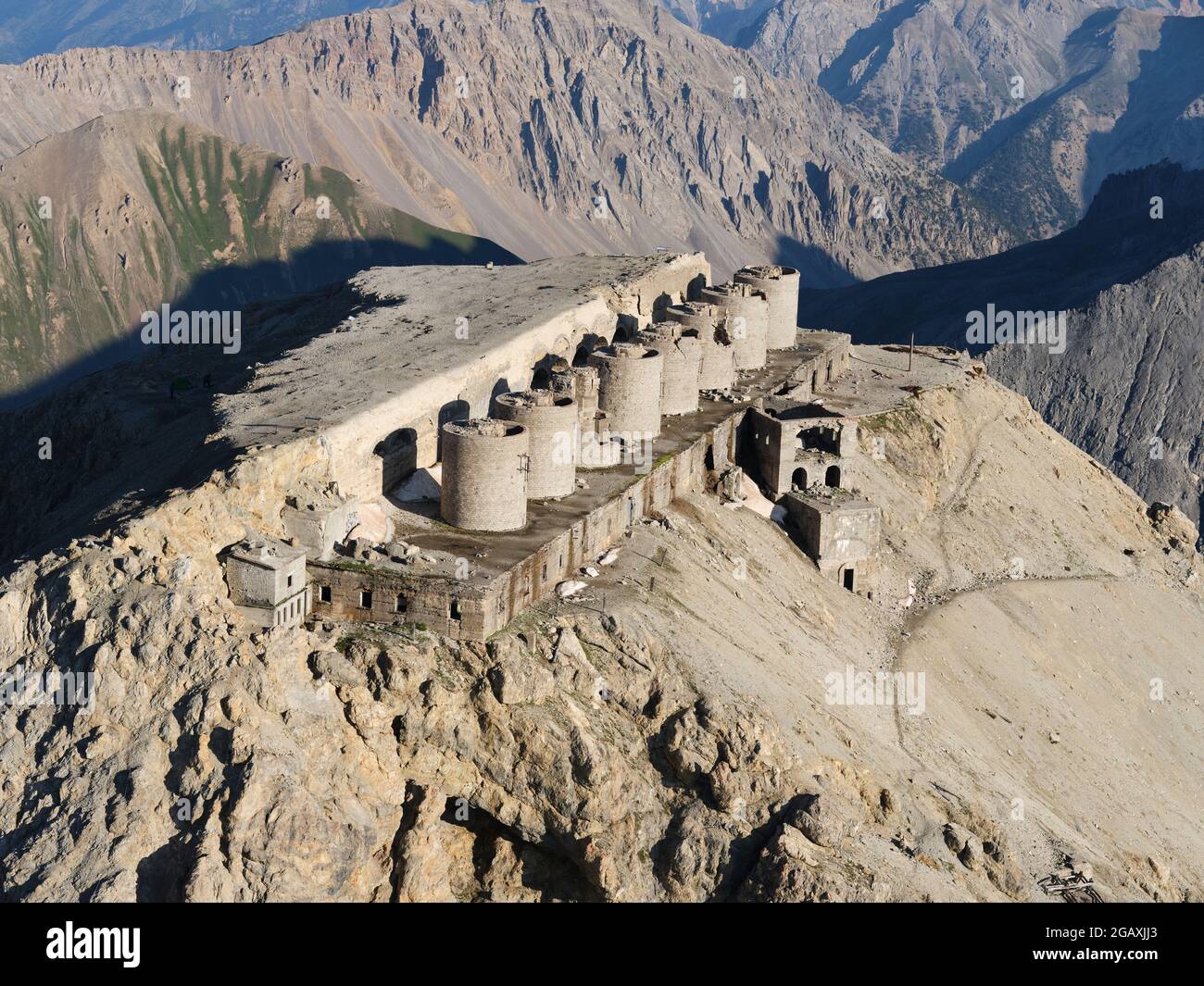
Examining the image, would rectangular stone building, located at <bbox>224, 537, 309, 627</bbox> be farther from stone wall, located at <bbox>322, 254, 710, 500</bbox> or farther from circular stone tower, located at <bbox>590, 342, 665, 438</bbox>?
circular stone tower, located at <bbox>590, 342, 665, 438</bbox>

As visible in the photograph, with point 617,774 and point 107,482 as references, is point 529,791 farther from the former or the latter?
point 107,482

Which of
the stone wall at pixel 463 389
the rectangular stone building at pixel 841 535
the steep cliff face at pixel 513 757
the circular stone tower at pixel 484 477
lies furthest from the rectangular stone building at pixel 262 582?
the rectangular stone building at pixel 841 535

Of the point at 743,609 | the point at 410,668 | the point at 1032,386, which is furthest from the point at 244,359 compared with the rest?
the point at 1032,386

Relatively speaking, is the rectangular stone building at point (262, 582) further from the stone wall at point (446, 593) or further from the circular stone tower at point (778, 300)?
the circular stone tower at point (778, 300)

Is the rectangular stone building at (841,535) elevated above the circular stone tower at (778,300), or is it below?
below

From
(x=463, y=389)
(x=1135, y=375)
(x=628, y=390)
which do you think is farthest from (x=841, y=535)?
(x=1135, y=375)

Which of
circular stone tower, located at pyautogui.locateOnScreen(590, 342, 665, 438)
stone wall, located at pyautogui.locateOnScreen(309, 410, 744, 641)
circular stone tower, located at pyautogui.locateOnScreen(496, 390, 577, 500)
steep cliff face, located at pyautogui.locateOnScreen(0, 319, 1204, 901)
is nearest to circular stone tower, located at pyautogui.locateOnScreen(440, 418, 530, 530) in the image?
circular stone tower, located at pyautogui.locateOnScreen(496, 390, 577, 500)

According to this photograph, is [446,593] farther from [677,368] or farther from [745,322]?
[745,322]
